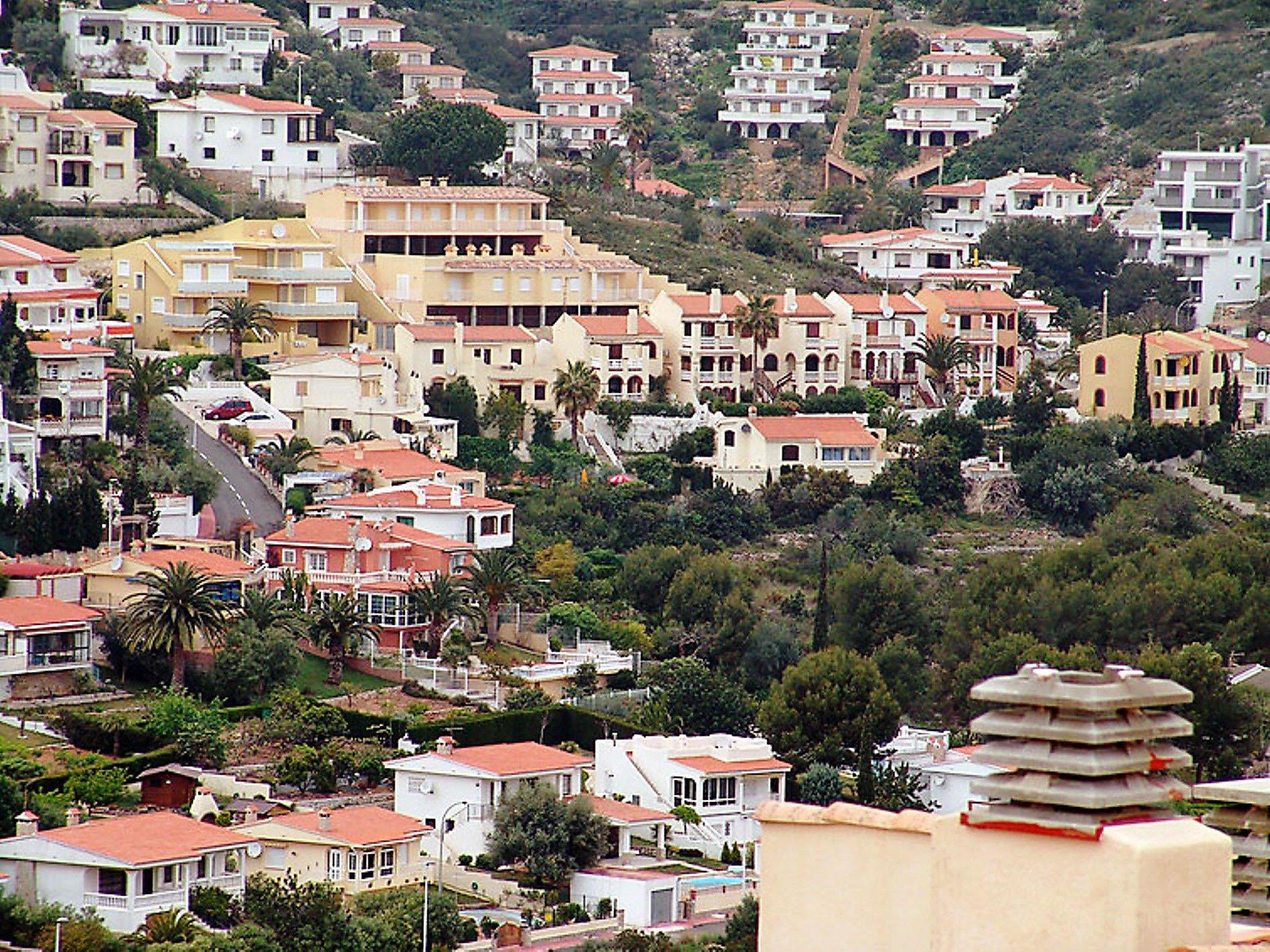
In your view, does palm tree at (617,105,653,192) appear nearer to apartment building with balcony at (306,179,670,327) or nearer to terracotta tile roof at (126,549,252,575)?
apartment building with balcony at (306,179,670,327)

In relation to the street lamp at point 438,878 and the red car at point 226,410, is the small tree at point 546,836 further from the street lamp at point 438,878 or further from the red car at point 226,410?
the red car at point 226,410

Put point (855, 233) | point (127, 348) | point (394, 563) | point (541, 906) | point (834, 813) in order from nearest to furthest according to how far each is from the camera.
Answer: point (834, 813), point (541, 906), point (394, 563), point (127, 348), point (855, 233)

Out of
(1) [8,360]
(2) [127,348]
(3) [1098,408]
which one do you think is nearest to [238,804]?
(1) [8,360]

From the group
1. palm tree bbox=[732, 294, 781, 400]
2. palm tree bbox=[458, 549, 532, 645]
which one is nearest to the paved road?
palm tree bbox=[458, 549, 532, 645]

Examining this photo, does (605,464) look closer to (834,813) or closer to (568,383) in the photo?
(568,383)

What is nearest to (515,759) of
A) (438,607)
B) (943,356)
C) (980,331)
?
(438,607)

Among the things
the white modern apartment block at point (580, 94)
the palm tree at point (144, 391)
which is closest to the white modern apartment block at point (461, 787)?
the palm tree at point (144, 391)
